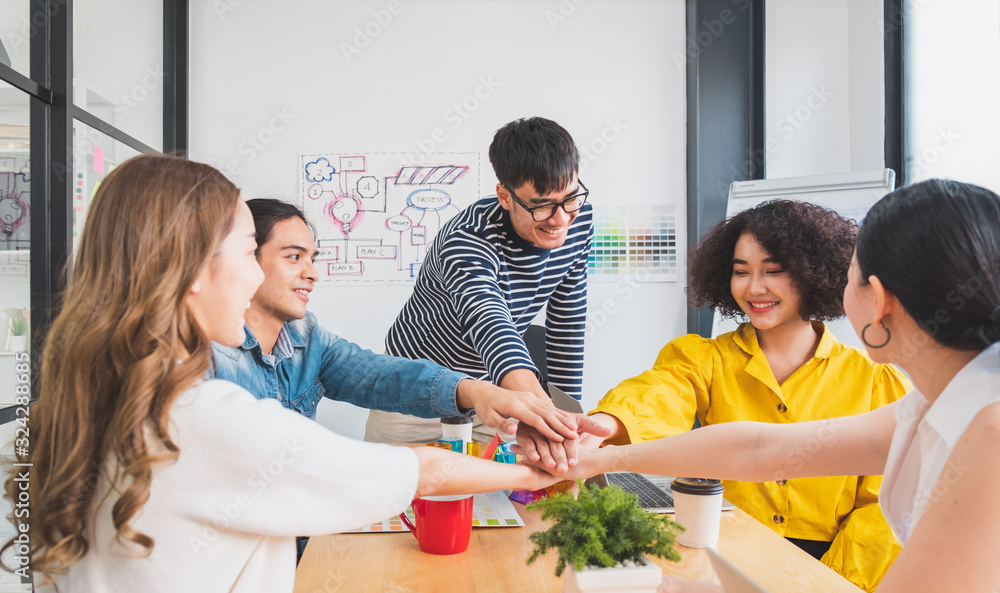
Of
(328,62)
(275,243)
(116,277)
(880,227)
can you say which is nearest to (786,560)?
(880,227)

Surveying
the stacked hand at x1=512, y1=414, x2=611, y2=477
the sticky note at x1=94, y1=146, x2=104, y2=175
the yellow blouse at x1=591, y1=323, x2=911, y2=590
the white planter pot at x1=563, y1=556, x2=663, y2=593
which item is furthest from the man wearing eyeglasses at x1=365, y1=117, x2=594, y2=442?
the sticky note at x1=94, y1=146, x2=104, y2=175

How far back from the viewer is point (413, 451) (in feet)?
3.31

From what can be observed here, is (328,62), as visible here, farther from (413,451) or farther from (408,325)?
(413,451)

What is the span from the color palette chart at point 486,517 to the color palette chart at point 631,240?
250 cm

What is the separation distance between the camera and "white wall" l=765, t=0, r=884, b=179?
11.8 ft

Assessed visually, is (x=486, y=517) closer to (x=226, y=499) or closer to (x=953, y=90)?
(x=226, y=499)

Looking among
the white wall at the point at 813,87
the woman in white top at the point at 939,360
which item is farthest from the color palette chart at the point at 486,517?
the white wall at the point at 813,87

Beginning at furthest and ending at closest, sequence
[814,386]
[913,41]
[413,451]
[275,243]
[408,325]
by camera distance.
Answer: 1. [913,41]
2. [408,325]
3. [275,243]
4. [814,386]
5. [413,451]

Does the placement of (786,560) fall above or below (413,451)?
below

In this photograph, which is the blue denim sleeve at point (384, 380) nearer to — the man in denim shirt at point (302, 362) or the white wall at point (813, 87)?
the man in denim shirt at point (302, 362)

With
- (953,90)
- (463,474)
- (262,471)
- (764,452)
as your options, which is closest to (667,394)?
(764,452)

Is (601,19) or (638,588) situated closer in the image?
(638,588)

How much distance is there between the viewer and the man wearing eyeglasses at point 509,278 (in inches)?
69.2

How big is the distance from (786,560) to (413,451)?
2.11 feet
